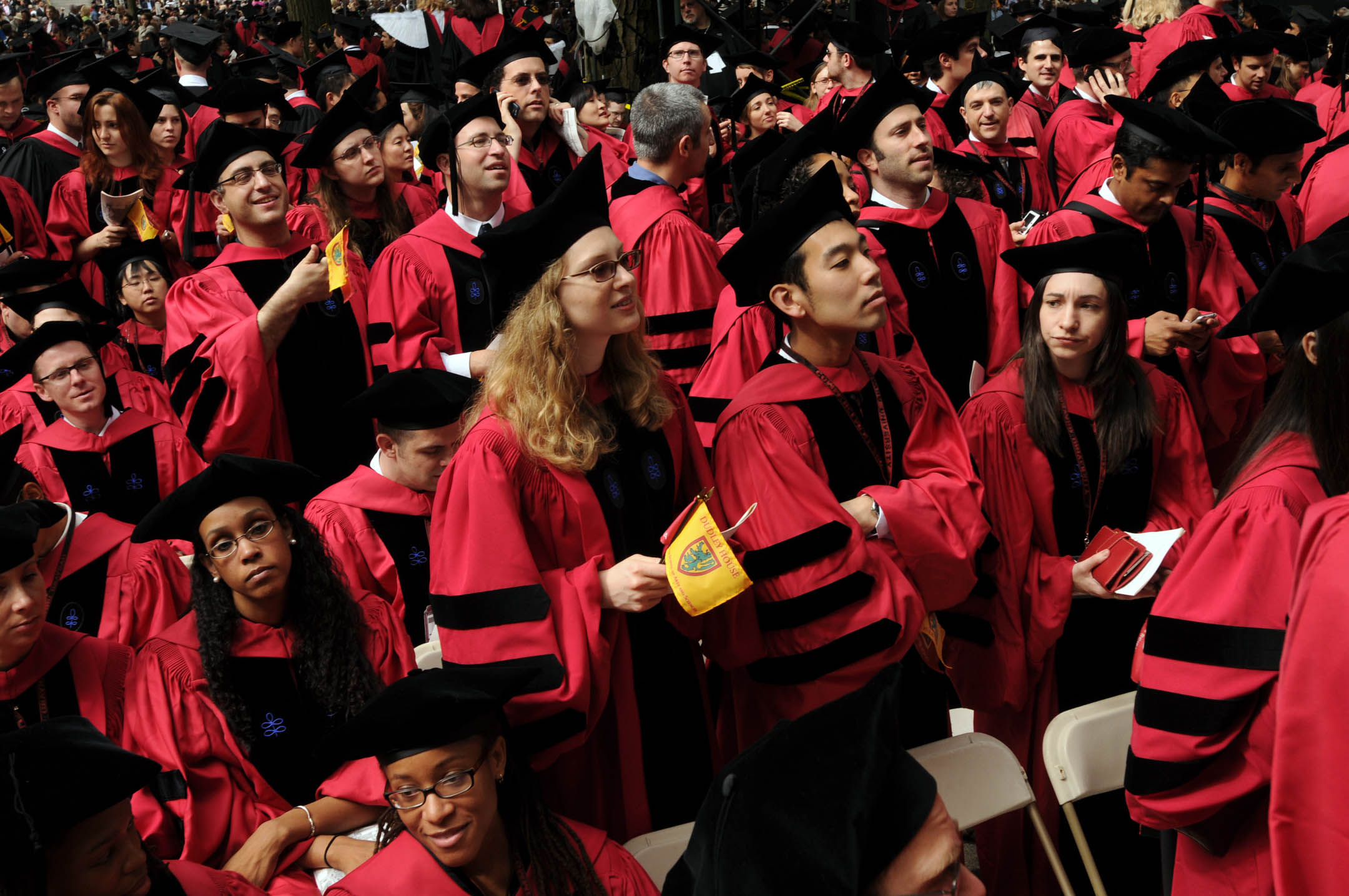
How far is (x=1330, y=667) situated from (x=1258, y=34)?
7283mm

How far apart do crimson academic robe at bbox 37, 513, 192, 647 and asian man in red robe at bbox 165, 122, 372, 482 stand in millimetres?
824

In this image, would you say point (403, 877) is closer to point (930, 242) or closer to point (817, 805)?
point (817, 805)

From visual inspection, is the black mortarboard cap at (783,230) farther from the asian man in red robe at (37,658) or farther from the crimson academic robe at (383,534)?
the asian man in red robe at (37,658)

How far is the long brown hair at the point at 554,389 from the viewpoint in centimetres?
283

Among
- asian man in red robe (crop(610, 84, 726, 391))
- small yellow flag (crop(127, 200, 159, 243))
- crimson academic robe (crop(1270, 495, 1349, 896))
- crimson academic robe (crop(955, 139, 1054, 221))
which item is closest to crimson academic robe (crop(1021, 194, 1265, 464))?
crimson academic robe (crop(955, 139, 1054, 221))

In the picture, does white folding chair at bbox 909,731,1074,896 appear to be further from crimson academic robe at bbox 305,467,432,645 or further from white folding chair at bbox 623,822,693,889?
crimson academic robe at bbox 305,467,432,645

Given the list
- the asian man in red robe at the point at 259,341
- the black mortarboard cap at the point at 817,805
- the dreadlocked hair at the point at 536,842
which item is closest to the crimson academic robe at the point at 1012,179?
the asian man in red robe at the point at 259,341

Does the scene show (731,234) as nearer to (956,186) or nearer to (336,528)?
(956,186)

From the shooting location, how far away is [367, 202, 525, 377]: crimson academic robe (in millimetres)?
4863

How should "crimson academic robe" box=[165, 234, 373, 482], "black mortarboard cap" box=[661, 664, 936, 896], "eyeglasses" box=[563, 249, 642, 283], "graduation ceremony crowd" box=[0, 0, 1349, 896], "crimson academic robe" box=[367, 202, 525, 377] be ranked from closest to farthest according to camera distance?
"black mortarboard cap" box=[661, 664, 936, 896] < "graduation ceremony crowd" box=[0, 0, 1349, 896] < "eyeglasses" box=[563, 249, 642, 283] < "crimson academic robe" box=[165, 234, 373, 482] < "crimson academic robe" box=[367, 202, 525, 377]

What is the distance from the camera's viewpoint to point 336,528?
4008 mm

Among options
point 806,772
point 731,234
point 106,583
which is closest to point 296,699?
point 106,583

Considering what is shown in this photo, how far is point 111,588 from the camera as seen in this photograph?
3.94 metres

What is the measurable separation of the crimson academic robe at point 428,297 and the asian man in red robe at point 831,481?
1884 millimetres
